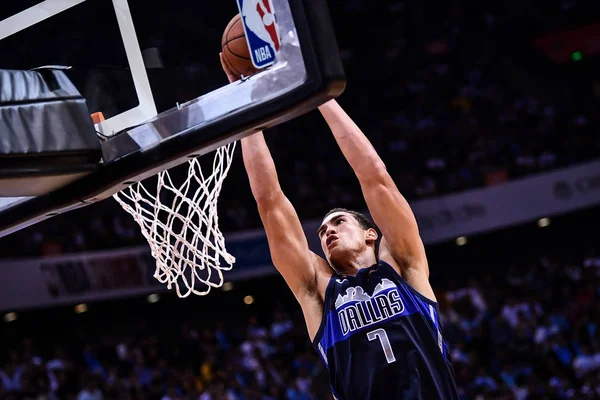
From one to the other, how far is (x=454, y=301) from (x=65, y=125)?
994cm

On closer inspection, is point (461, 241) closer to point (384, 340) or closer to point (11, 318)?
point (11, 318)

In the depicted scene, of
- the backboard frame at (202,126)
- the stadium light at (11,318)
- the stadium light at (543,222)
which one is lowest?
the stadium light at (543,222)

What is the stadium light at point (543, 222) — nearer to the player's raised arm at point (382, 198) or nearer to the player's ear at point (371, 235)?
the player's ear at point (371, 235)

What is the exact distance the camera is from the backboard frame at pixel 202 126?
7.84ft

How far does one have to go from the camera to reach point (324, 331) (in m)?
3.55

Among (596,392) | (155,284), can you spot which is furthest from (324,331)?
(155,284)

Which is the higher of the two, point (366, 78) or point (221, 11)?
point (221, 11)

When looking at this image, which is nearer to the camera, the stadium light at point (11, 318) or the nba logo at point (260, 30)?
the nba logo at point (260, 30)

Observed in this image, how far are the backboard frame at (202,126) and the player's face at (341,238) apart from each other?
3.98ft

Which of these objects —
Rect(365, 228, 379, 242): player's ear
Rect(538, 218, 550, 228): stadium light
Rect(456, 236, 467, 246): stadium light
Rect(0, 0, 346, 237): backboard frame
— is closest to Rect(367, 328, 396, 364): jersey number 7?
Rect(365, 228, 379, 242): player's ear

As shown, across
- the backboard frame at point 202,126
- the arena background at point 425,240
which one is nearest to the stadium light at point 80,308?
the arena background at point 425,240

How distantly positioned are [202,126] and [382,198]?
125 cm

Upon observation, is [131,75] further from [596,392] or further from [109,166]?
[596,392]

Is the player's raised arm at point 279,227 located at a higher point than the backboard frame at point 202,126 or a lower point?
lower
